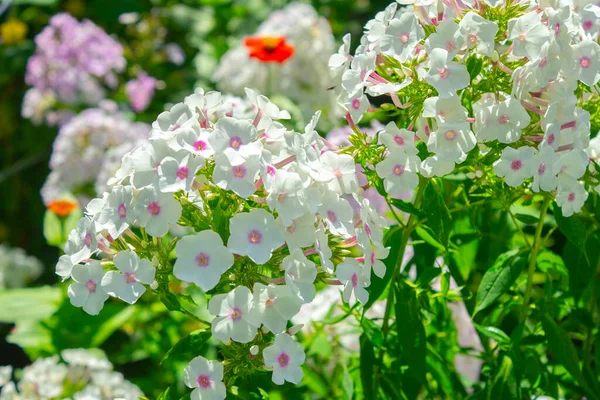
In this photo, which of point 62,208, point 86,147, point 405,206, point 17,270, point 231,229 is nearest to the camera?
point 231,229

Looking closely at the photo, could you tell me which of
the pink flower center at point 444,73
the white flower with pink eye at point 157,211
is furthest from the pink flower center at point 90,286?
the pink flower center at point 444,73

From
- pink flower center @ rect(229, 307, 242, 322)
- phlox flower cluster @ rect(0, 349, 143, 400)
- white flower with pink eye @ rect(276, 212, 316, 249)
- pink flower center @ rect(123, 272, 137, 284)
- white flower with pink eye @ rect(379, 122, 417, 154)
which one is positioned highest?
white flower with pink eye @ rect(379, 122, 417, 154)

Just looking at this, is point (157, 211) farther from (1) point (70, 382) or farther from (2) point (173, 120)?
(1) point (70, 382)

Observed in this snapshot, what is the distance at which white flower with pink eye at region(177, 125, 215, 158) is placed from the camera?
35.4 inches

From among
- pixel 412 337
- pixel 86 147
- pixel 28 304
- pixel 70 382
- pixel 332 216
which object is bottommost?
pixel 28 304

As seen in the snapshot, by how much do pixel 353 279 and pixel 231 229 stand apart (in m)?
0.17

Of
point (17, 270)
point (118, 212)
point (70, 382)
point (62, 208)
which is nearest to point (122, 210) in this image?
point (118, 212)

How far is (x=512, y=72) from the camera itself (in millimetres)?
1014

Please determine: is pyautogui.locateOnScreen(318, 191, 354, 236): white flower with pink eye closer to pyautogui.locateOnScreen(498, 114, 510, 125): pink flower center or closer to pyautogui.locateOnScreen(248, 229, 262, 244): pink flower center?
pyautogui.locateOnScreen(248, 229, 262, 244): pink flower center

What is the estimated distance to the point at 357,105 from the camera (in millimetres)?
1062

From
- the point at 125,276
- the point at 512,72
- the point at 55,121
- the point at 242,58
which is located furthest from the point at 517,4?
the point at 55,121

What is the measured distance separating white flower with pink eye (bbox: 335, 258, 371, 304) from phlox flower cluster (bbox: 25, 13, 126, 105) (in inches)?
82.5

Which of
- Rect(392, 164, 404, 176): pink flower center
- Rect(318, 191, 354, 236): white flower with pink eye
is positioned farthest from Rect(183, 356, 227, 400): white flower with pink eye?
Rect(392, 164, 404, 176): pink flower center

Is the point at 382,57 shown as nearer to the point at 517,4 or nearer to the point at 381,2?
the point at 517,4
